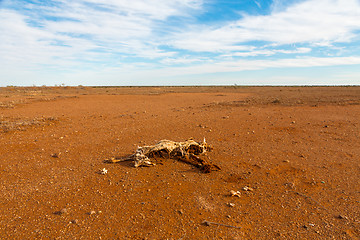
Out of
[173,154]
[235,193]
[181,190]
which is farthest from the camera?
[173,154]

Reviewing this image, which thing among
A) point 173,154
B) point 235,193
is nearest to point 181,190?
point 235,193

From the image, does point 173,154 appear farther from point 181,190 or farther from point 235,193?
point 235,193

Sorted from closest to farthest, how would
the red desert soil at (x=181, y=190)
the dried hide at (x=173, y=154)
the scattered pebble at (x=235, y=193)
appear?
the red desert soil at (x=181, y=190), the scattered pebble at (x=235, y=193), the dried hide at (x=173, y=154)

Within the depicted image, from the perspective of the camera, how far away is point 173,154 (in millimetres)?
5734

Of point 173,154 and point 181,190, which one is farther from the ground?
point 173,154

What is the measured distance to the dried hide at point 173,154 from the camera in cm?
528

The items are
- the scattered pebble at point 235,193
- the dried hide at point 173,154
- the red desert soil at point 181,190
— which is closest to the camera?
the red desert soil at point 181,190

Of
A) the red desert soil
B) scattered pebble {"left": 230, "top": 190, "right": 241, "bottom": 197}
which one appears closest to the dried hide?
the red desert soil

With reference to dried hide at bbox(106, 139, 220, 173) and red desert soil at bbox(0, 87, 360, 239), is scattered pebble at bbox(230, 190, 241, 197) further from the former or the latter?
dried hide at bbox(106, 139, 220, 173)

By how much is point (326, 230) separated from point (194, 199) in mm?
2079

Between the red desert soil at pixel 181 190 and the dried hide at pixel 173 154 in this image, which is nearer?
the red desert soil at pixel 181 190

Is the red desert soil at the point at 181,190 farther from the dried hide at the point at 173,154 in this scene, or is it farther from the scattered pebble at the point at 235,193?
the dried hide at the point at 173,154

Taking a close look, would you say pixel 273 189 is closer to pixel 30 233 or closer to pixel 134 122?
pixel 30 233

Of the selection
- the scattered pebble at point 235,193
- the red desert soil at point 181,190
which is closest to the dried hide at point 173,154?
the red desert soil at point 181,190
